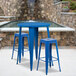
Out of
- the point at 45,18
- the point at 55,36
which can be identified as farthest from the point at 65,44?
the point at 45,18

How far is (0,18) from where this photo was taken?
1415 centimetres

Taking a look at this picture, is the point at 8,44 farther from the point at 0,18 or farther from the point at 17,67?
the point at 0,18

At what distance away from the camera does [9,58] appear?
20.5 feet

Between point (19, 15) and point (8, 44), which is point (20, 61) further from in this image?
point (19, 15)

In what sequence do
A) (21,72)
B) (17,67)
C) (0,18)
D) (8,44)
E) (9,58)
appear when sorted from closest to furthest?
(21,72) → (17,67) → (9,58) → (8,44) → (0,18)

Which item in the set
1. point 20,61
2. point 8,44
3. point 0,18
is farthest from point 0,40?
point 0,18

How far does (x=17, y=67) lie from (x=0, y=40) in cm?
243

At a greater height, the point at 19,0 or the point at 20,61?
the point at 19,0

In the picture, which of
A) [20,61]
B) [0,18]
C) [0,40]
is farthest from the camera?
[0,18]

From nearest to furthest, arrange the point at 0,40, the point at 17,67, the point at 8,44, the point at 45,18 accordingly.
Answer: the point at 17,67, the point at 0,40, the point at 8,44, the point at 45,18

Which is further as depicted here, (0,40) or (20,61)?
(0,40)

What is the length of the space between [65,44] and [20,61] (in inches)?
118

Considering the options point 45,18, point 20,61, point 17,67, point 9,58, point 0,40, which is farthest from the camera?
point 45,18

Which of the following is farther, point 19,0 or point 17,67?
point 19,0
